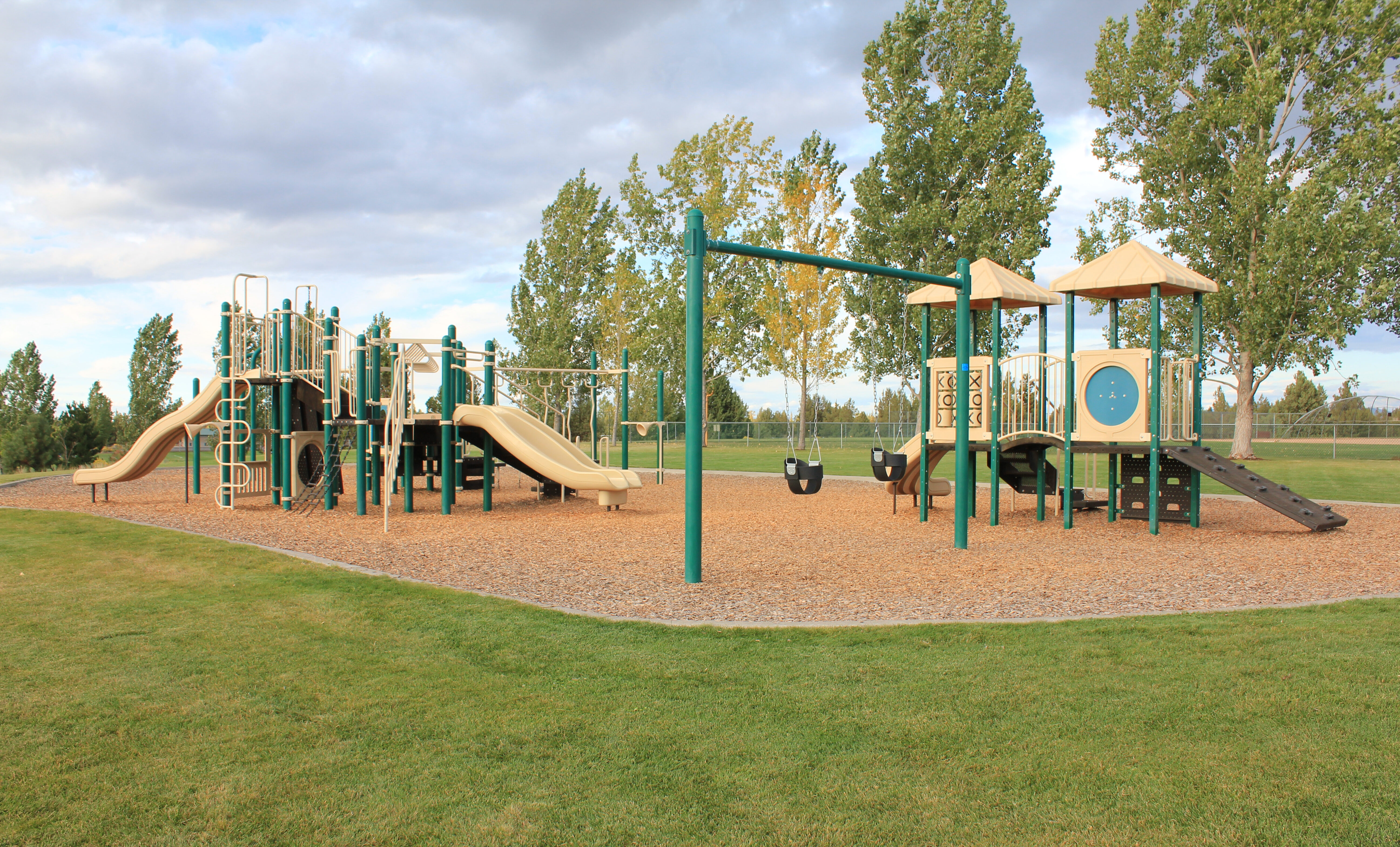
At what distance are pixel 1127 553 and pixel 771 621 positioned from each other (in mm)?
5946

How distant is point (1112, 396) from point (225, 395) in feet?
48.0

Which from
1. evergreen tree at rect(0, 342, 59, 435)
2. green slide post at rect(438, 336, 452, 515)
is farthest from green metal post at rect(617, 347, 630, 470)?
evergreen tree at rect(0, 342, 59, 435)

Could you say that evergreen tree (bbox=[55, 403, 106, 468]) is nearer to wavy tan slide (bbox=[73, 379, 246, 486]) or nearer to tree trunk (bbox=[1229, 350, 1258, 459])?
wavy tan slide (bbox=[73, 379, 246, 486])

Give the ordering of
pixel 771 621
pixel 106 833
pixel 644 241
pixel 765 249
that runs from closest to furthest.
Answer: pixel 106 833
pixel 771 621
pixel 765 249
pixel 644 241

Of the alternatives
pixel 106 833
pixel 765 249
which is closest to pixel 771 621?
pixel 765 249

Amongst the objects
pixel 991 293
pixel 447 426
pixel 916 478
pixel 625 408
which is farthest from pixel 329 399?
pixel 991 293

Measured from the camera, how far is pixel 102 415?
170 feet

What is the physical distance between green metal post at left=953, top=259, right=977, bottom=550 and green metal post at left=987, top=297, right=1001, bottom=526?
1685mm

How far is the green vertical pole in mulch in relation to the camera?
1347 cm

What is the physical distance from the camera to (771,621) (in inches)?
256

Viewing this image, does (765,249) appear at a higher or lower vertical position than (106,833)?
higher

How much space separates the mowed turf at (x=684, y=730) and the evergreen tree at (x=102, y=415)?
157 feet

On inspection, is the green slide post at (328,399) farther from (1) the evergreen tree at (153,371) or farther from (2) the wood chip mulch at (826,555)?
(1) the evergreen tree at (153,371)

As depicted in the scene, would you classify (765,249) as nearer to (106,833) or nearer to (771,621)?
(771,621)
